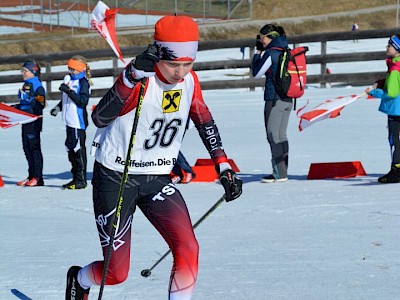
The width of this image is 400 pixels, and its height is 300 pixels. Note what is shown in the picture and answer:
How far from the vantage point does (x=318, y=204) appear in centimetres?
808

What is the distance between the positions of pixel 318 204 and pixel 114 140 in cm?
401

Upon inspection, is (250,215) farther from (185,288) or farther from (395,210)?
(185,288)

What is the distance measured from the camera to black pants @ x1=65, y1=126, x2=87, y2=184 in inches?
362

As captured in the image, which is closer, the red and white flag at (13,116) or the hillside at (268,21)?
the red and white flag at (13,116)

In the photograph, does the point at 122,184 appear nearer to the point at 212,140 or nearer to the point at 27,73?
the point at 212,140

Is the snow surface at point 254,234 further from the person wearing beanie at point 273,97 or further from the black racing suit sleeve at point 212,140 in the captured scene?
the black racing suit sleeve at point 212,140

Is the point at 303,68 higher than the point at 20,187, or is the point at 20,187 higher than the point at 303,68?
the point at 303,68

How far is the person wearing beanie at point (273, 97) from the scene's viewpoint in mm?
8938

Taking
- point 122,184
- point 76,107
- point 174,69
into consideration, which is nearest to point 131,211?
point 122,184

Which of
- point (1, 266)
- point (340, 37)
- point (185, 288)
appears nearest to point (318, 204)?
point (1, 266)

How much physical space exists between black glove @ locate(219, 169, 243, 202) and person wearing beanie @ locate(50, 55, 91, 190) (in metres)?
4.49

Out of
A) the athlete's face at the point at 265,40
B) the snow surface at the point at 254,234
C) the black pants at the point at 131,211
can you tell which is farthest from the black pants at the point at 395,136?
the black pants at the point at 131,211

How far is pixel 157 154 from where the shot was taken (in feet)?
14.7

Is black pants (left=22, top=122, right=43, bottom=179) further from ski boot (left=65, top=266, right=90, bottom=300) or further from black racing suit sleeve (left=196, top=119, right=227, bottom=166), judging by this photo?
black racing suit sleeve (left=196, top=119, right=227, bottom=166)
